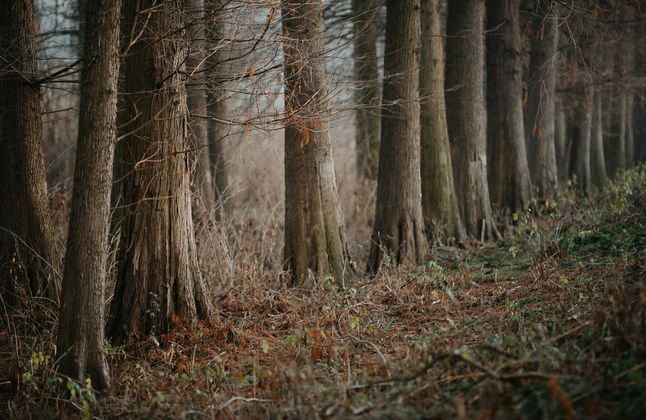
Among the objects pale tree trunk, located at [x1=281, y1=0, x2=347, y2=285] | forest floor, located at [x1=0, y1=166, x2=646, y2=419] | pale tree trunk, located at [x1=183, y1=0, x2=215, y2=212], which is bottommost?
forest floor, located at [x1=0, y1=166, x2=646, y2=419]

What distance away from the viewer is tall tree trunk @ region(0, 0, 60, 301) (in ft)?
27.1

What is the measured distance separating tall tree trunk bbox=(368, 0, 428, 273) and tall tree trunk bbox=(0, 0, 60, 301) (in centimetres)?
480

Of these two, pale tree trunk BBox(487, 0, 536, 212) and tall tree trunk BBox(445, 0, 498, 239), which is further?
pale tree trunk BBox(487, 0, 536, 212)

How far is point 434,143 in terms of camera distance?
1234cm

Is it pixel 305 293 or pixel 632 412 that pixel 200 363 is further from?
pixel 632 412

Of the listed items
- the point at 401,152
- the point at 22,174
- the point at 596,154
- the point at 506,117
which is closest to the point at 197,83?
the point at 22,174

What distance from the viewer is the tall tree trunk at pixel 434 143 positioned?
1230cm

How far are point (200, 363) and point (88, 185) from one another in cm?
210

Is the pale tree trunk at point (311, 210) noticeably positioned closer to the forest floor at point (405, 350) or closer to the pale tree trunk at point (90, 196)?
the forest floor at point (405, 350)

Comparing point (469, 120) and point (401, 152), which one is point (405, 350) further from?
point (469, 120)

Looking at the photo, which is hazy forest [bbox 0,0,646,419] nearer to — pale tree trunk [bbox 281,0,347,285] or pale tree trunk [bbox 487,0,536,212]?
pale tree trunk [bbox 281,0,347,285]

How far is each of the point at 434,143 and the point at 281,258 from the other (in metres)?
3.77

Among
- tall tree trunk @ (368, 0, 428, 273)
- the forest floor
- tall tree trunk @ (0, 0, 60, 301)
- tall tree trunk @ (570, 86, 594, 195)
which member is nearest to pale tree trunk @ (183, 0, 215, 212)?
tall tree trunk @ (0, 0, 60, 301)

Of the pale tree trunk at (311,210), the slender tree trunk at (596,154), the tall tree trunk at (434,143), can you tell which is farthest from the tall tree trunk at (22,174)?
the slender tree trunk at (596,154)
